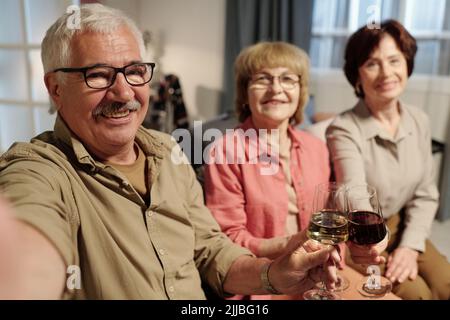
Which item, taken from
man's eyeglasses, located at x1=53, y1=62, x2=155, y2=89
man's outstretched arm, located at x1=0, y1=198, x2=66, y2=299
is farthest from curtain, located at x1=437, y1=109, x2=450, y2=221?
man's outstretched arm, located at x1=0, y1=198, x2=66, y2=299

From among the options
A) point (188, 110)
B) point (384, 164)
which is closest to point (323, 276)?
point (384, 164)

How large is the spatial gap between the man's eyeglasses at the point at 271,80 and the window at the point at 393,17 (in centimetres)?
144

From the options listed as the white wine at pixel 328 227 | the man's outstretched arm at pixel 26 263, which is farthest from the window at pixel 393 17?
the man's outstretched arm at pixel 26 263

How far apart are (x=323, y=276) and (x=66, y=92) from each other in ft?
1.78

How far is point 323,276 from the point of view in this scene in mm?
767

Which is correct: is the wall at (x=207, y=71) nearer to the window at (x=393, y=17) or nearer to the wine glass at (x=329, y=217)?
the window at (x=393, y=17)

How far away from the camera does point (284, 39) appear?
2750 mm

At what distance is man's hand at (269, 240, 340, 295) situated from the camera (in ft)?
2.38

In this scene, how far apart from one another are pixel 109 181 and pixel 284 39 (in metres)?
2.24

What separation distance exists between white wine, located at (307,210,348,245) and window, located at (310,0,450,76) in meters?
1.87

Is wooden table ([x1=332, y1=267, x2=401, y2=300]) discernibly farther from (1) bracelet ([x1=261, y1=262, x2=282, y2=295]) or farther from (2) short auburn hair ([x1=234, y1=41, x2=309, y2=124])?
(2) short auburn hair ([x1=234, y1=41, x2=309, y2=124])

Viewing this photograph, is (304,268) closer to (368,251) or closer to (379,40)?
(368,251)

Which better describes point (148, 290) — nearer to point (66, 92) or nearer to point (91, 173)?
point (91, 173)

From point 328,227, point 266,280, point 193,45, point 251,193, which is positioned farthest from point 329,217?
point 193,45
